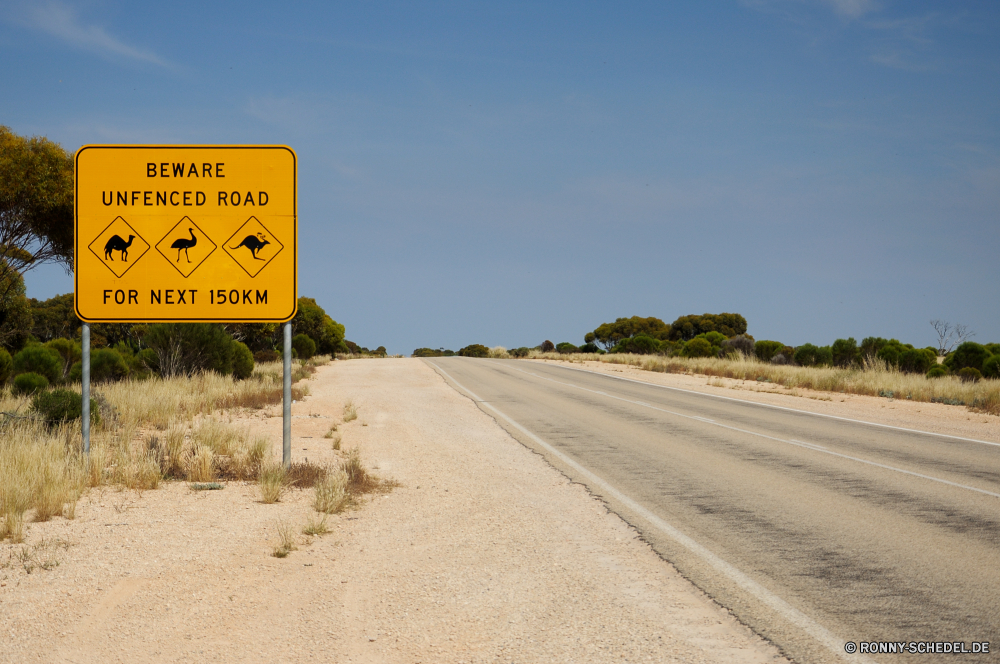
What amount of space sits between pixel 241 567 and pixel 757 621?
374 cm

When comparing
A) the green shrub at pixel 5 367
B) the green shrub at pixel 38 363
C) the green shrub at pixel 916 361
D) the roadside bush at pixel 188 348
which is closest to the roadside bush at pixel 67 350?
the green shrub at pixel 38 363

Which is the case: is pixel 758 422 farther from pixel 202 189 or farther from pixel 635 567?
pixel 202 189

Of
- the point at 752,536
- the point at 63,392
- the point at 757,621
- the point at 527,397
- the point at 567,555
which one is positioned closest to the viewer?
the point at 757,621

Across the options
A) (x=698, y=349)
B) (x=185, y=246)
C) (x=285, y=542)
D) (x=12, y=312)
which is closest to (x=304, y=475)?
(x=285, y=542)

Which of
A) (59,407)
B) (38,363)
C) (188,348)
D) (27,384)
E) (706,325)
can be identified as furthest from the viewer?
(706,325)

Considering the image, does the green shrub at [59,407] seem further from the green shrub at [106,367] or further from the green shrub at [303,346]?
the green shrub at [303,346]

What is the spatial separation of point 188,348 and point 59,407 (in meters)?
11.7

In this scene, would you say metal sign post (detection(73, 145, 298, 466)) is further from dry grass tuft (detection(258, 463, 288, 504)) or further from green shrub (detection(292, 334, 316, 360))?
green shrub (detection(292, 334, 316, 360))

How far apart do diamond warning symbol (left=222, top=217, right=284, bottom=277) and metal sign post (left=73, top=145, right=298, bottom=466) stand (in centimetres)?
1

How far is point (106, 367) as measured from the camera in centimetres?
2069

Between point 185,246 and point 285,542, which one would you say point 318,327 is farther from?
point 285,542

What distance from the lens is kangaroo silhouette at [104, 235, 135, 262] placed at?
9.30m

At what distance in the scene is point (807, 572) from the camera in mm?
5277

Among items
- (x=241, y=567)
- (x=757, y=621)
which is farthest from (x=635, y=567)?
(x=241, y=567)
